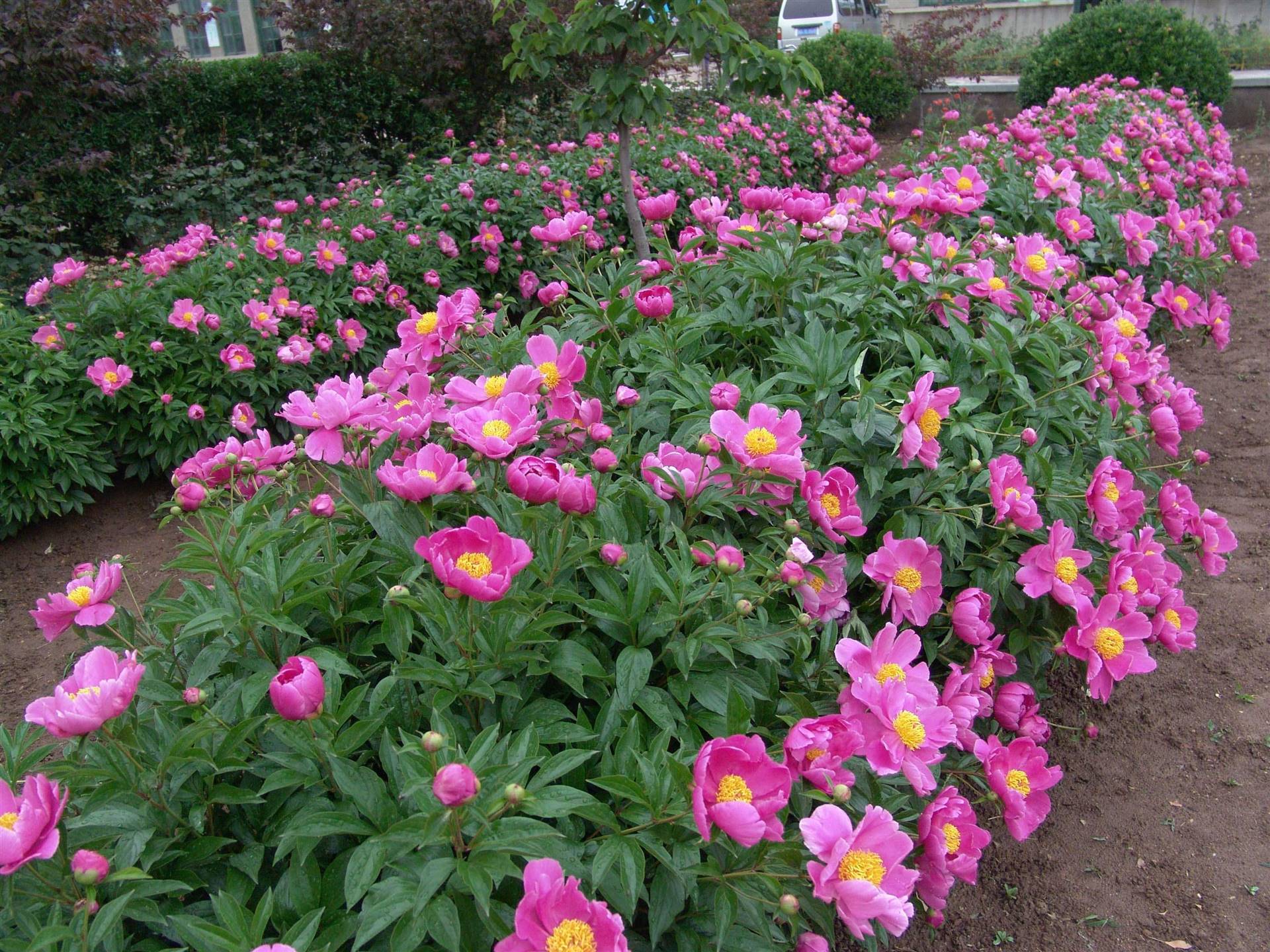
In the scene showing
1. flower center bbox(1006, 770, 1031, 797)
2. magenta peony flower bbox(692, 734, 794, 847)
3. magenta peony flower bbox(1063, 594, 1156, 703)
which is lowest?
flower center bbox(1006, 770, 1031, 797)

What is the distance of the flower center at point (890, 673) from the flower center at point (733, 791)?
395mm

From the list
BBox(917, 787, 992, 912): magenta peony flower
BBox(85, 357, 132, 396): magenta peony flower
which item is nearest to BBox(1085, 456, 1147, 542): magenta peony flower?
BBox(917, 787, 992, 912): magenta peony flower

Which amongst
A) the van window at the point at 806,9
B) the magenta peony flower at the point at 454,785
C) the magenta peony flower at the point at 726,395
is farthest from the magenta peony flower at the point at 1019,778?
the van window at the point at 806,9

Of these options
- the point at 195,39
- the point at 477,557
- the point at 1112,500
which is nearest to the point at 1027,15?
the point at 195,39

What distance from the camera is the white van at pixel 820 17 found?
16.1 meters

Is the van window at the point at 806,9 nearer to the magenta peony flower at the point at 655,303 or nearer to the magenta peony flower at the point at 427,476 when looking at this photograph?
the magenta peony flower at the point at 655,303

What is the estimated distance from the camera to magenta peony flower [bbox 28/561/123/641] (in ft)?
4.11

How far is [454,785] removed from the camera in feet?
2.95

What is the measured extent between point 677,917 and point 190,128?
26.2 feet

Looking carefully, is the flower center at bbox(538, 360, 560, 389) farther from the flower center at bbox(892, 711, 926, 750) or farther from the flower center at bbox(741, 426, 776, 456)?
the flower center at bbox(892, 711, 926, 750)

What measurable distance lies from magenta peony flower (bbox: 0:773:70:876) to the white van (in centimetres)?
1674

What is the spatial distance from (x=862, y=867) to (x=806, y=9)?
18.1 meters

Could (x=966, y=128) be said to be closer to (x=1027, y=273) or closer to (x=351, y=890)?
(x=1027, y=273)

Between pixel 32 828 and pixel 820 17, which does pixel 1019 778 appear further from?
pixel 820 17
